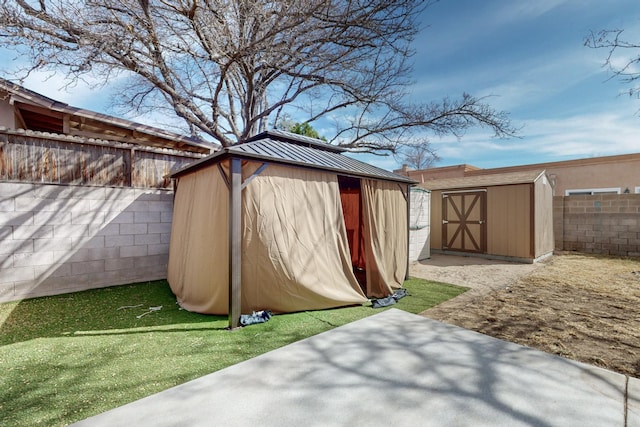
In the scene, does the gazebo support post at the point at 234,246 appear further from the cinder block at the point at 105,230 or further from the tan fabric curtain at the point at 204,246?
the cinder block at the point at 105,230

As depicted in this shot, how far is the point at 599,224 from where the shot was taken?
28.9ft

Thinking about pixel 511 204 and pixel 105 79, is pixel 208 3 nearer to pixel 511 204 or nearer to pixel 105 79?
pixel 105 79

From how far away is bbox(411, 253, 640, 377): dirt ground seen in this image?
9.01 feet

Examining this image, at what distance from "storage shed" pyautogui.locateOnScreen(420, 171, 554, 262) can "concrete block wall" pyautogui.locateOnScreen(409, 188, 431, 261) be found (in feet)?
4.49

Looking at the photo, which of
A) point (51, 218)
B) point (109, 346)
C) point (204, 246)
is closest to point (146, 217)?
point (51, 218)

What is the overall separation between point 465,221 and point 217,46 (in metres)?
8.76

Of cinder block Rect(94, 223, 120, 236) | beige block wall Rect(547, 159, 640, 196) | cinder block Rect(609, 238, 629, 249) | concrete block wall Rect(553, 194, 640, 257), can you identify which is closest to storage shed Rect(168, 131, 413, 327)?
cinder block Rect(94, 223, 120, 236)

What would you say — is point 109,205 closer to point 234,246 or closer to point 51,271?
point 51,271

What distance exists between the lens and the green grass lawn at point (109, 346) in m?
1.91

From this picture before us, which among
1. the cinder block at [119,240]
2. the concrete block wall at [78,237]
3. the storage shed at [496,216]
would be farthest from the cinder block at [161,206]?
the storage shed at [496,216]

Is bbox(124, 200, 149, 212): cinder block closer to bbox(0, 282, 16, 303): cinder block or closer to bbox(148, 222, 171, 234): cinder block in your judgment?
bbox(148, 222, 171, 234): cinder block

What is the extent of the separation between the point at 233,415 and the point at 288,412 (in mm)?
356

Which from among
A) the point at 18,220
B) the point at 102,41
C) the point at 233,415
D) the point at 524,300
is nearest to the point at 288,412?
the point at 233,415

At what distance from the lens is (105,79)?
6.41 meters
